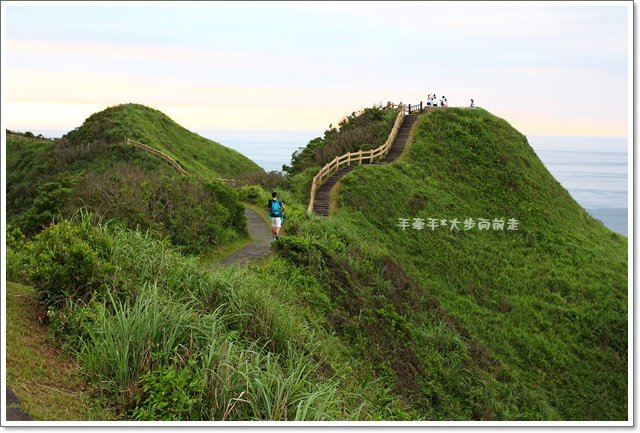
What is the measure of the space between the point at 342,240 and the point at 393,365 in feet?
24.7

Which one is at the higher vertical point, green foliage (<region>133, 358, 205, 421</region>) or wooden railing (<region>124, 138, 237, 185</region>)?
wooden railing (<region>124, 138, 237, 185</region>)

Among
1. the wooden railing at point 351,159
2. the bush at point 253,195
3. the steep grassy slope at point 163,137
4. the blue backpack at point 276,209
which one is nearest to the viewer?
the blue backpack at point 276,209

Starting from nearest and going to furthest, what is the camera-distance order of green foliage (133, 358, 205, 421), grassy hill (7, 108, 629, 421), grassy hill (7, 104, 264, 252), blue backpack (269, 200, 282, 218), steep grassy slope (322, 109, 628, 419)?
green foliage (133, 358, 205, 421) → grassy hill (7, 108, 629, 421) → grassy hill (7, 104, 264, 252) → blue backpack (269, 200, 282, 218) → steep grassy slope (322, 109, 628, 419)

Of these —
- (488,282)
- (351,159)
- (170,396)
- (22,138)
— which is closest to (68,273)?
(170,396)

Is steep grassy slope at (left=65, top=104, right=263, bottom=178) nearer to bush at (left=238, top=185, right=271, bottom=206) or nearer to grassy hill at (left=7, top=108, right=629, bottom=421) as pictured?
bush at (left=238, top=185, right=271, bottom=206)

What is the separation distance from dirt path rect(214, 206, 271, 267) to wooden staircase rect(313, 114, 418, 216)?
3135mm

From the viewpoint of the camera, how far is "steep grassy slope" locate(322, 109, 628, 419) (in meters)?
19.8

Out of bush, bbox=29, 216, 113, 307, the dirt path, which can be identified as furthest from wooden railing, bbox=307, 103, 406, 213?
bush, bbox=29, 216, 113, 307

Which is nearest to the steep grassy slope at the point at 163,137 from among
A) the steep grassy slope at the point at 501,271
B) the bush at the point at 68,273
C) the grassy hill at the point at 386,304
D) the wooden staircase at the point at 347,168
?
the wooden staircase at the point at 347,168

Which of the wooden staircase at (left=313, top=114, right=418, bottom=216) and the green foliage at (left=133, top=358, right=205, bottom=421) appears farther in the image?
the wooden staircase at (left=313, top=114, right=418, bottom=216)

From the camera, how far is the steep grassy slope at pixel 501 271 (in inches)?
781

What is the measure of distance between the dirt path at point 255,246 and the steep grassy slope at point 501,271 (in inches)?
129

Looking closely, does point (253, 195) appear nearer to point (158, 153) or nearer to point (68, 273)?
point (68, 273)

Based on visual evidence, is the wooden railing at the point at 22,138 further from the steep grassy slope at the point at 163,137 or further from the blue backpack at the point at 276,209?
the blue backpack at the point at 276,209
